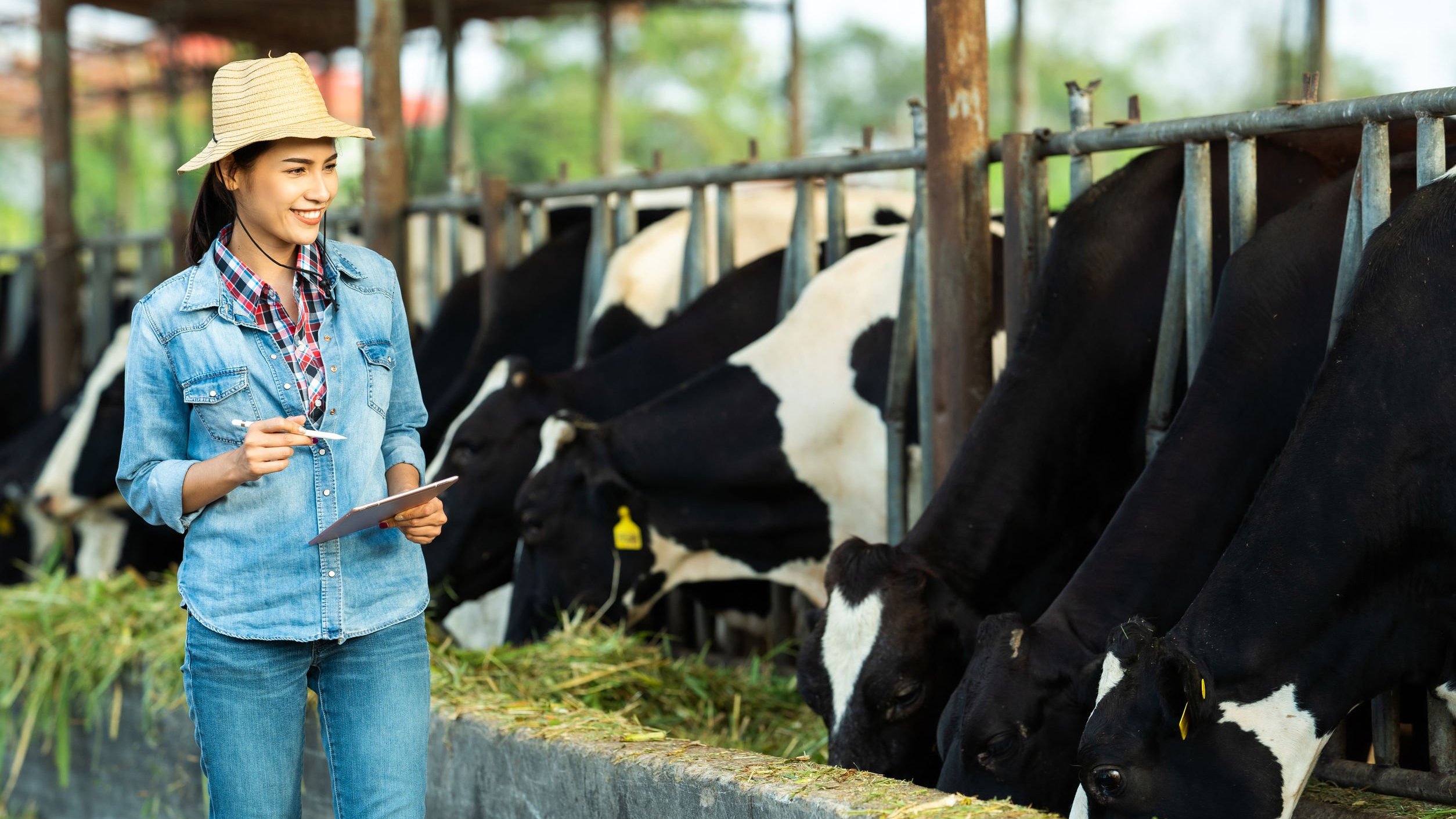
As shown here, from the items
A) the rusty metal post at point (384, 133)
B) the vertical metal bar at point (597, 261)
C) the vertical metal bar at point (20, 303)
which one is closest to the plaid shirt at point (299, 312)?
the vertical metal bar at point (597, 261)

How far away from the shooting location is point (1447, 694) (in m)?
2.94

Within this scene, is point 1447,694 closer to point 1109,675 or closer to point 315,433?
point 1109,675

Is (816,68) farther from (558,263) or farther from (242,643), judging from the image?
(242,643)

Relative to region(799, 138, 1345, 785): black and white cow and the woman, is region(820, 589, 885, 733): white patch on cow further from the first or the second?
the woman

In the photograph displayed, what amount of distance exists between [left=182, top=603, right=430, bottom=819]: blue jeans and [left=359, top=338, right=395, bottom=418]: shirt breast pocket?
361mm

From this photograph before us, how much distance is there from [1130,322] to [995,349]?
0.66 metres

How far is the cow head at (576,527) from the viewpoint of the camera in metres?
4.86

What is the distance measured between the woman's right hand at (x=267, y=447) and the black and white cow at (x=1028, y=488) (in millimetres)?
1486

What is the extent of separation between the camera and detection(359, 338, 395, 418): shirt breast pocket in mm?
2545

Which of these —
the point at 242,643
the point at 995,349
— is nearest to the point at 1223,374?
the point at 995,349

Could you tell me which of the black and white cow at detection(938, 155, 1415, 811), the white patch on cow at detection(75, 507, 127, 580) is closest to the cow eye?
the black and white cow at detection(938, 155, 1415, 811)

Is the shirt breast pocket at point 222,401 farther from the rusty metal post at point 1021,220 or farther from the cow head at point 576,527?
the cow head at point 576,527

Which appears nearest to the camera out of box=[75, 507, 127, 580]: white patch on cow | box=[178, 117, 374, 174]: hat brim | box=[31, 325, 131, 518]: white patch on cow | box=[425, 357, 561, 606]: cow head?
box=[178, 117, 374, 174]: hat brim

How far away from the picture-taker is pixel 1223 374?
3387 mm
